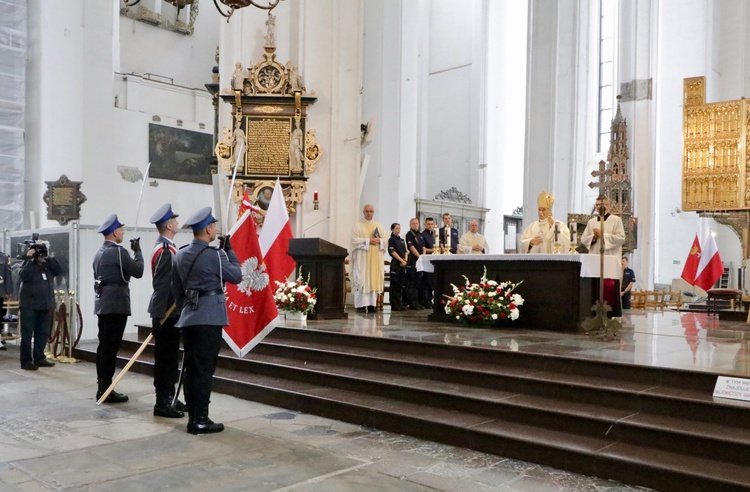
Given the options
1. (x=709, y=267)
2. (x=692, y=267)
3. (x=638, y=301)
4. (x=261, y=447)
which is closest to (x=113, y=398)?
(x=261, y=447)

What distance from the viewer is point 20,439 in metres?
5.45

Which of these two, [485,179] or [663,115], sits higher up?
[663,115]

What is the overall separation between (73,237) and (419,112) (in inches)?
615

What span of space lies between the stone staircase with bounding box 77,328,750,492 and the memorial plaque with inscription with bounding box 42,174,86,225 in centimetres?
867

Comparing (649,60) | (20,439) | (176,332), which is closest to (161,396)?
(176,332)

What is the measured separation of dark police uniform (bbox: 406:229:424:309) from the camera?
1202cm

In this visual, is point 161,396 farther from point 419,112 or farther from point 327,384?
point 419,112

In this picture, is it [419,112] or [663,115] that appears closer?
[663,115]

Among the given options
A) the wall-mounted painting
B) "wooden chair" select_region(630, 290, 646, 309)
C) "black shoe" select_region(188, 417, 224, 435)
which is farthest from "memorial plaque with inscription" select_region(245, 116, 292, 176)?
the wall-mounted painting

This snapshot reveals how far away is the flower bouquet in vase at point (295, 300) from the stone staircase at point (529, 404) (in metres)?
1.69

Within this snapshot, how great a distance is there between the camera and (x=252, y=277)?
6.88 metres

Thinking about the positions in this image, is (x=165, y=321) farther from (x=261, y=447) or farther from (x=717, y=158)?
(x=717, y=158)

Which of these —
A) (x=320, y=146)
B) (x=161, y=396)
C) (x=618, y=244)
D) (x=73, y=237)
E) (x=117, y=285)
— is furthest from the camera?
(x=320, y=146)

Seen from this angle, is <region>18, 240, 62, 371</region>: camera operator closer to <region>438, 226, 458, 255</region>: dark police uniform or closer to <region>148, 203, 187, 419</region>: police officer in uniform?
<region>148, 203, 187, 419</region>: police officer in uniform
